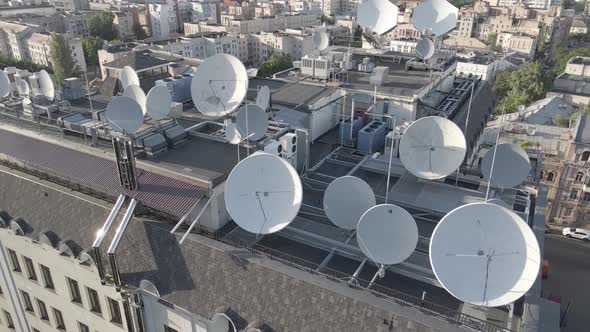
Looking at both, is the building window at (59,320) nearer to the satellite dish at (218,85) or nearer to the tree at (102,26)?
the satellite dish at (218,85)

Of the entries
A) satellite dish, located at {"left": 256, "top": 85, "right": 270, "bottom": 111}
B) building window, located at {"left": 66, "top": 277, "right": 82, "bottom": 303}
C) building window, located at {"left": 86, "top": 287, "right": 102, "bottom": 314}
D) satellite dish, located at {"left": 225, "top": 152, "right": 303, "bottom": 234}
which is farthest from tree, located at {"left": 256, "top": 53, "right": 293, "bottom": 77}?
satellite dish, located at {"left": 225, "top": 152, "right": 303, "bottom": 234}

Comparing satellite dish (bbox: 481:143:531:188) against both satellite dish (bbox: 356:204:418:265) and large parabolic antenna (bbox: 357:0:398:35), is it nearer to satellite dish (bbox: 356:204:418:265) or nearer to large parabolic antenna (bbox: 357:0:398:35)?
satellite dish (bbox: 356:204:418:265)

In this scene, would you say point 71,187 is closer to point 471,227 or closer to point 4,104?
point 4,104

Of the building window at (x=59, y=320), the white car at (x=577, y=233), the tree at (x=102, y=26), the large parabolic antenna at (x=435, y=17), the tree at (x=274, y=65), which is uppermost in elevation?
the large parabolic antenna at (x=435, y=17)

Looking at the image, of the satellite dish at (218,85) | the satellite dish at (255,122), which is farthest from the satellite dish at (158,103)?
the satellite dish at (255,122)

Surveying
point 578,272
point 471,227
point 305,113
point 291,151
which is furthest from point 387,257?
point 578,272

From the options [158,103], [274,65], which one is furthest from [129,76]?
[274,65]
